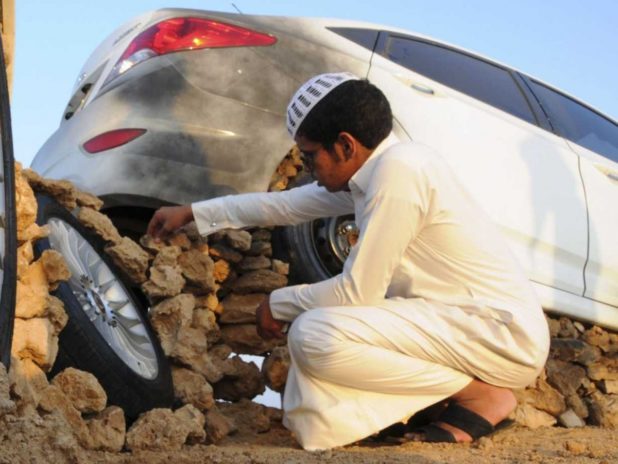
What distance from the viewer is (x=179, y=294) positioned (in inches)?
165

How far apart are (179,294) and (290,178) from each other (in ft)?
2.74

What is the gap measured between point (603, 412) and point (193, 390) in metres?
2.18

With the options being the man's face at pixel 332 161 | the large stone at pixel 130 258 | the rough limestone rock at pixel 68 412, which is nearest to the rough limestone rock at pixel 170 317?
the large stone at pixel 130 258

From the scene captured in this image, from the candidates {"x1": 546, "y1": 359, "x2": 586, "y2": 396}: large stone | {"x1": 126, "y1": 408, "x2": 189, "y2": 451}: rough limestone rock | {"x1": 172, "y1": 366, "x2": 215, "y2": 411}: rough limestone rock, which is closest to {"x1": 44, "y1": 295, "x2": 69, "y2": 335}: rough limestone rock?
{"x1": 126, "y1": 408, "x2": 189, "y2": 451}: rough limestone rock

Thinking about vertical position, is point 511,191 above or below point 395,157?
below

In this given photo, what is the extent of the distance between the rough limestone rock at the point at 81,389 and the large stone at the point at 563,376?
258cm

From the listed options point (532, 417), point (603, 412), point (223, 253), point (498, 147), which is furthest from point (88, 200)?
point (603, 412)

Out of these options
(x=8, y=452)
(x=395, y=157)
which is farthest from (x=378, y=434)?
(x=8, y=452)

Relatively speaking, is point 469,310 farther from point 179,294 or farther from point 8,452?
point 8,452

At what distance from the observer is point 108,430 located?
325 cm

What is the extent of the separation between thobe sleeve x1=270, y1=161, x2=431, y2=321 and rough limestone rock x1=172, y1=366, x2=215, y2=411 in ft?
2.00

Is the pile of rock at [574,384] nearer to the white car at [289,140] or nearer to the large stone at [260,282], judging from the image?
the white car at [289,140]

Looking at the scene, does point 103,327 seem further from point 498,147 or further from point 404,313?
point 498,147

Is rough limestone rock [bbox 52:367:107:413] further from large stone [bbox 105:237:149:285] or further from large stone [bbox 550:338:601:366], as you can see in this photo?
large stone [bbox 550:338:601:366]
